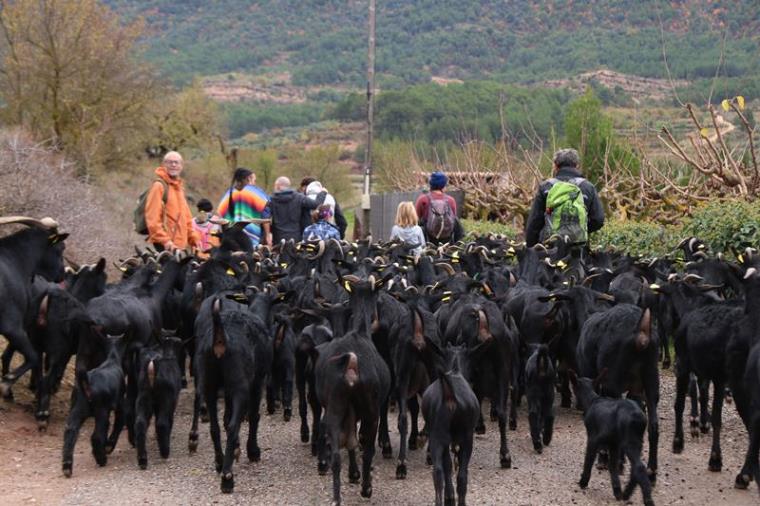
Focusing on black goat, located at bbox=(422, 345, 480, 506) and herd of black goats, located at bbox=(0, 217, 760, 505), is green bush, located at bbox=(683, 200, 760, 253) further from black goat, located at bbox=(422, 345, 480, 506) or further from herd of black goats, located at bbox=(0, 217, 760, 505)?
black goat, located at bbox=(422, 345, 480, 506)

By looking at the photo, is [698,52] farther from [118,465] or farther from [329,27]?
[329,27]

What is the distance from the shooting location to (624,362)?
28.4ft

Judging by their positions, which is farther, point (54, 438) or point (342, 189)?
point (342, 189)

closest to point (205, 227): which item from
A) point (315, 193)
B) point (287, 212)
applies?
point (287, 212)

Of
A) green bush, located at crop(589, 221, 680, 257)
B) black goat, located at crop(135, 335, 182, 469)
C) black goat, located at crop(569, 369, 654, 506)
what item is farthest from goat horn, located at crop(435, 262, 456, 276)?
black goat, located at crop(569, 369, 654, 506)

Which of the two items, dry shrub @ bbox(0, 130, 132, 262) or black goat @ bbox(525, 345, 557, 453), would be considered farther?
dry shrub @ bbox(0, 130, 132, 262)

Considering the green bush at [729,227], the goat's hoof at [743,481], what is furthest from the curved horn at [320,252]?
the goat's hoof at [743,481]

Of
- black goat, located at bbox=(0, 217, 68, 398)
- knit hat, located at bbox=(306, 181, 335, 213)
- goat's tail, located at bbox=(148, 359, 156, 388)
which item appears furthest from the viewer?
knit hat, located at bbox=(306, 181, 335, 213)

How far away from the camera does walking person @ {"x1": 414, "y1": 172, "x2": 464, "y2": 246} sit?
49.9 ft

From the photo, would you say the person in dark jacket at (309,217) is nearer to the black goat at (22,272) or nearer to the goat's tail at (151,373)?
the black goat at (22,272)

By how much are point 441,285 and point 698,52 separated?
47.4 m

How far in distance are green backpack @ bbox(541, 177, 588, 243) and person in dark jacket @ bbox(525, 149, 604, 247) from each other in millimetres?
61

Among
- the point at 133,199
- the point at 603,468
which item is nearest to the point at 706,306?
the point at 603,468

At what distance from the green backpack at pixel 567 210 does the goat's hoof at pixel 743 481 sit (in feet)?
14.1
